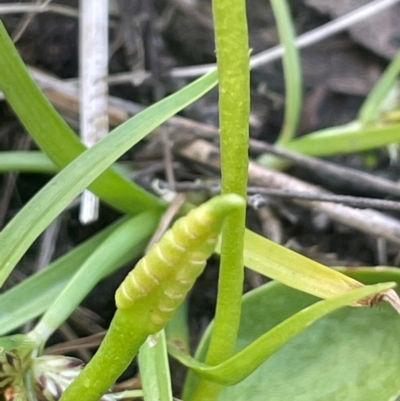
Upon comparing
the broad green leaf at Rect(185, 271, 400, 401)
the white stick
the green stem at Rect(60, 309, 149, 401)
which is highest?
the white stick

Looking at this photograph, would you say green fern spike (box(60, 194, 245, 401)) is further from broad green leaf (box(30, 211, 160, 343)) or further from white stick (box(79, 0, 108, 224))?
white stick (box(79, 0, 108, 224))

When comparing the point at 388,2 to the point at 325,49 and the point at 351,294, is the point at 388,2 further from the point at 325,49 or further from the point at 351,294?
the point at 351,294

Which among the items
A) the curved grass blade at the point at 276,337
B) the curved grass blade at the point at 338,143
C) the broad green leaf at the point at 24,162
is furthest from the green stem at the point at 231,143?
the curved grass blade at the point at 338,143

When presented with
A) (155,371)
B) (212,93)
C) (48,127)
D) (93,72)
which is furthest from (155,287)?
(212,93)

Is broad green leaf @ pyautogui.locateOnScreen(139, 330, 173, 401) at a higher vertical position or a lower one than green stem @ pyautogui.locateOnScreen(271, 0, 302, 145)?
lower

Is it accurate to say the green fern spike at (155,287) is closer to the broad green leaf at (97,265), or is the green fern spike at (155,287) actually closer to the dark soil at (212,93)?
the broad green leaf at (97,265)

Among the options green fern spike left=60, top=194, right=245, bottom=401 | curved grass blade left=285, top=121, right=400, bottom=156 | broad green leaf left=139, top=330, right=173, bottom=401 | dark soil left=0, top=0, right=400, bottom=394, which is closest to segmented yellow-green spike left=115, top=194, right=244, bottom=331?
green fern spike left=60, top=194, right=245, bottom=401

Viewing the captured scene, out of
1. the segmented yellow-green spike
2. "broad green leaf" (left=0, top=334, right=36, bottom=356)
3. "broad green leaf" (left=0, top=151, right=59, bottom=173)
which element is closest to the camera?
the segmented yellow-green spike

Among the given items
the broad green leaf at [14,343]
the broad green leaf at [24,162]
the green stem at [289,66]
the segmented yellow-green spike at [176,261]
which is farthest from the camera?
the green stem at [289,66]
